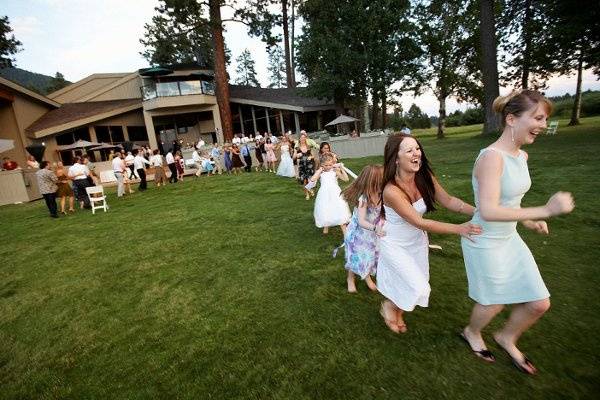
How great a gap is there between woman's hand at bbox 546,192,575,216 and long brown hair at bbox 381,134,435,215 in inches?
33.4

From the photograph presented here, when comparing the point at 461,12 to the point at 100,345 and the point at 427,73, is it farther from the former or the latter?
the point at 100,345

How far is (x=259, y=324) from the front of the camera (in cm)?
351

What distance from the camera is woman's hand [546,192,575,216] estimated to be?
1.79 metres

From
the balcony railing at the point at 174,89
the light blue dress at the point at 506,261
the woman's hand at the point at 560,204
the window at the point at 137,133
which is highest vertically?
the balcony railing at the point at 174,89

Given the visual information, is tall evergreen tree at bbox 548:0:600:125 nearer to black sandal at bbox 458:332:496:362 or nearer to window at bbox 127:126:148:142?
black sandal at bbox 458:332:496:362

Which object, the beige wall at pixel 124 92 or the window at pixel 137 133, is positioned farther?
the beige wall at pixel 124 92

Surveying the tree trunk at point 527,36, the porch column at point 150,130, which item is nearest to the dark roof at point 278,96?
the porch column at point 150,130

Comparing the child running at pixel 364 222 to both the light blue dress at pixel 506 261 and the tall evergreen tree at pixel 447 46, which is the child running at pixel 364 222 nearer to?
the light blue dress at pixel 506 261

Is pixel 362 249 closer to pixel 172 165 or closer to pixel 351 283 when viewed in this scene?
pixel 351 283

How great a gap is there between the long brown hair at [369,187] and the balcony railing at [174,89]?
2549 cm

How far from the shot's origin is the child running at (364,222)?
3.51 metres

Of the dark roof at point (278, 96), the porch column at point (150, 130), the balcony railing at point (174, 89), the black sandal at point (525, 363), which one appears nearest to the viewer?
the black sandal at point (525, 363)

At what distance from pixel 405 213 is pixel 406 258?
51 cm

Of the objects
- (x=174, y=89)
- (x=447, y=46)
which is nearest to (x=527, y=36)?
(x=447, y=46)
